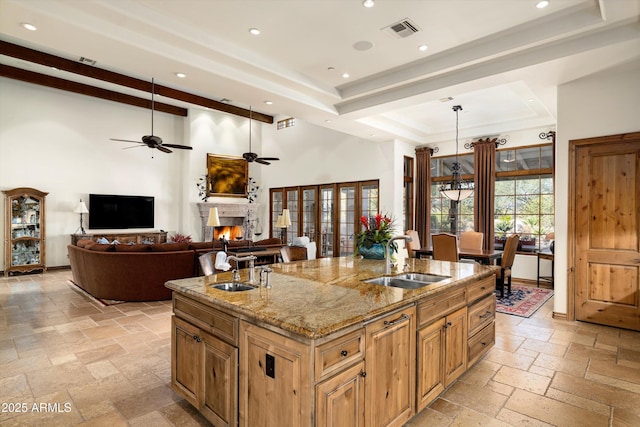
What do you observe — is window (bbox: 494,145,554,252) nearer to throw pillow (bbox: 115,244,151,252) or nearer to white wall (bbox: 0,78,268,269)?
throw pillow (bbox: 115,244,151,252)

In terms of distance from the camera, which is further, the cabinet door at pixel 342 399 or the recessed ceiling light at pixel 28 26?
the recessed ceiling light at pixel 28 26

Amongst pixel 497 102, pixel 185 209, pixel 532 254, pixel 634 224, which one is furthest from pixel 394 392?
pixel 185 209

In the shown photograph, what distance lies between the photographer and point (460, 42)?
3986 millimetres

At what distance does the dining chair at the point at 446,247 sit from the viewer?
588 centimetres

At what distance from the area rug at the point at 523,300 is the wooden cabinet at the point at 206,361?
439 centimetres

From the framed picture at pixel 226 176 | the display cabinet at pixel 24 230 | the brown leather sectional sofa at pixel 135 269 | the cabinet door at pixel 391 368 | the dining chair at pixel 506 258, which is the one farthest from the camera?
the framed picture at pixel 226 176

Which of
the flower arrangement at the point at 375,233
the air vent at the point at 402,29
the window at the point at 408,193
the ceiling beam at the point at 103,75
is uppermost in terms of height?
the ceiling beam at the point at 103,75

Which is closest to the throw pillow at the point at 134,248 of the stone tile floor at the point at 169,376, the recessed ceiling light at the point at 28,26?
the stone tile floor at the point at 169,376

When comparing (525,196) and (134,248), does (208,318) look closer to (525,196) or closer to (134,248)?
(134,248)

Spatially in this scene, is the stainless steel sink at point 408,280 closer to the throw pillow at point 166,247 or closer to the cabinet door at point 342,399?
the cabinet door at point 342,399

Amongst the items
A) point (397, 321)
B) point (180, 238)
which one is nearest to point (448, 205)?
point (397, 321)

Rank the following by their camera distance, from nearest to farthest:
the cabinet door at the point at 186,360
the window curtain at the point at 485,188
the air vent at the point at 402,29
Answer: the cabinet door at the point at 186,360
the air vent at the point at 402,29
the window curtain at the point at 485,188

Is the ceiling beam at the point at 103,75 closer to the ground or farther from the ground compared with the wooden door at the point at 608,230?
farther from the ground

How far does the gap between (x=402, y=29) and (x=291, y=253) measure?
2.84 meters
